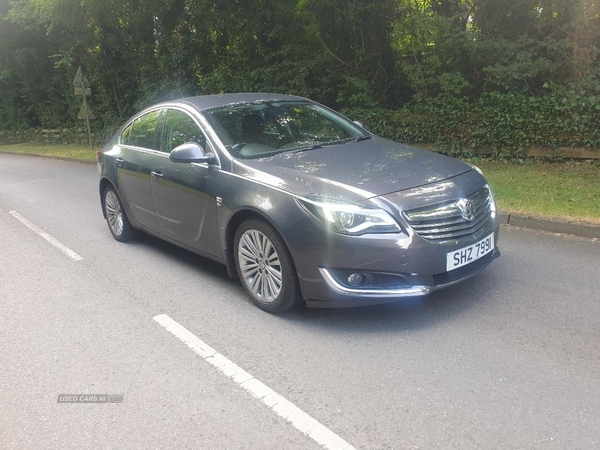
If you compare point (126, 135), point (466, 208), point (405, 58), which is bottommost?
point (466, 208)

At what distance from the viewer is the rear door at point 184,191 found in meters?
4.83

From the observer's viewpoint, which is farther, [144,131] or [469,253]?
[144,131]

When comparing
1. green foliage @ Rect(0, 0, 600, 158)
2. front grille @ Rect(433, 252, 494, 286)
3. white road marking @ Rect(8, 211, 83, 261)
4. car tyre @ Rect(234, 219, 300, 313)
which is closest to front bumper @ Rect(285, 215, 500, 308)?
front grille @ Rect(433, 252, 494, 286)

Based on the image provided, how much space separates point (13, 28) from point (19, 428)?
30884 mm

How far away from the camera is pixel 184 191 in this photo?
5.12m

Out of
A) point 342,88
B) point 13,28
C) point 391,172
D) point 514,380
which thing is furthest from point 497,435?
point 13,28

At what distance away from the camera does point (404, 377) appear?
3.35m

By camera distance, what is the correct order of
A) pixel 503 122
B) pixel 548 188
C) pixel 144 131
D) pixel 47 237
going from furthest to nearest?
1. pixel 503 122
2. pixel 548 188
3. pixel 47 237
4. pixel 144 131

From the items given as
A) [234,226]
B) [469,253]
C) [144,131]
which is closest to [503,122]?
[144,131]

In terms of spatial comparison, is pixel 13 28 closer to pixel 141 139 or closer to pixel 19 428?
pixel 141 139

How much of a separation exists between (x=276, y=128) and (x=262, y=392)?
107 inches

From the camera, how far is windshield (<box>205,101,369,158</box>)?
193 inches

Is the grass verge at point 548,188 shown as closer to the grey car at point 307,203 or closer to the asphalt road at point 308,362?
the asphalt road at point 308,362

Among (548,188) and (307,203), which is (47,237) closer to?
(307,203)
